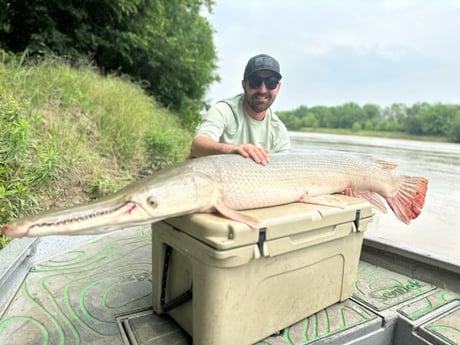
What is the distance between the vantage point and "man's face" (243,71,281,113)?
93.2 inches

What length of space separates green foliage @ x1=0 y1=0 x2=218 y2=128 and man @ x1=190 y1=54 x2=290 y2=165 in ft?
18.9

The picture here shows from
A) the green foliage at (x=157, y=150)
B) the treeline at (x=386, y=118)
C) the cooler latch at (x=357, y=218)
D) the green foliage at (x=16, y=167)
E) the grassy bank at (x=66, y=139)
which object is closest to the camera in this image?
the cooler latch at (x=357, y=218)

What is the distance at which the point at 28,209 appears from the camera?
2.88m

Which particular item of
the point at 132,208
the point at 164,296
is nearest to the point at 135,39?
the point at 164,296

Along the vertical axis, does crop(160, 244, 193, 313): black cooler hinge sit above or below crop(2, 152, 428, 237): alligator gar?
below

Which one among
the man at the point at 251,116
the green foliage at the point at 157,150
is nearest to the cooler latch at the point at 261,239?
the man at the point at 251,116

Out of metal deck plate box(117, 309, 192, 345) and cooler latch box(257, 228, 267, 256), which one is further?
metal deck plate box(117, 309, 192, 345)

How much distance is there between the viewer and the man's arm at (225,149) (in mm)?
1778

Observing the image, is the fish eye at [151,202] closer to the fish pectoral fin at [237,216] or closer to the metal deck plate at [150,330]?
the fish pectoral fin at [237,216]

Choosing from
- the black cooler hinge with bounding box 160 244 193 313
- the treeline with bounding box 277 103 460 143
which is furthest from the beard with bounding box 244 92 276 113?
the treeline with bounding box 277 103 460 143

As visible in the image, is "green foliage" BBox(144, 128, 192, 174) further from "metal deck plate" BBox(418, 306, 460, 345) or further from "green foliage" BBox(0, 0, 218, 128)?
"metal deck plate" BBox(418, 306, 460, 345)

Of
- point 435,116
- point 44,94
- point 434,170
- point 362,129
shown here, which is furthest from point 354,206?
point 362,129

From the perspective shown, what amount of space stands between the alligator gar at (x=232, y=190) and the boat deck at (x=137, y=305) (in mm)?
501

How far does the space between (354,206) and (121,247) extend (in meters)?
1.79
